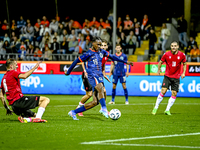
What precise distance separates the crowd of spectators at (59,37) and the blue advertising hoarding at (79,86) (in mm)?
2215

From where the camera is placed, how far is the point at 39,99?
820 cm

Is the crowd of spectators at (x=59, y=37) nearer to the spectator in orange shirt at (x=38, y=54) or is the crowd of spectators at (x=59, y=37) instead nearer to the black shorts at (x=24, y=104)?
the spectator in orange shirt at (x=38, y=54)

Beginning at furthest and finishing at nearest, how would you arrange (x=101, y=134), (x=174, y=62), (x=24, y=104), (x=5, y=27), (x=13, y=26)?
1. (x=5, y=27)
2. (x=13, y=26)
3. (x=174, y=62)
4. (x=24, y=104)
5. (x=101, y=134)

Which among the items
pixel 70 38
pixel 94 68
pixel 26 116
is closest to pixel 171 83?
pixel 94 68

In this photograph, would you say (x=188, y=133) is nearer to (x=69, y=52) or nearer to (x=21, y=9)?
(x=69, y=52)

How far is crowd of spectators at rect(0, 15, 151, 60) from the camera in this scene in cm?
2142

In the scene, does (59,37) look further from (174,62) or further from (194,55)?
(174,62)

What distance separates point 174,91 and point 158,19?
15468mm

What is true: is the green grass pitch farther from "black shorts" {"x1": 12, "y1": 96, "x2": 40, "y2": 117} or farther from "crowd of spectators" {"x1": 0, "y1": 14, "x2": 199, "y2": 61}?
"crowd of spectators" {"x1": 0, "y1": 14, "x2": 199, "y2": 61}

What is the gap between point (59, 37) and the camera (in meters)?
22.5

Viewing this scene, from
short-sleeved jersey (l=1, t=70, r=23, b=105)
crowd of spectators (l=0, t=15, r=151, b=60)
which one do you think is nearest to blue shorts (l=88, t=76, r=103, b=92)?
short-sleeved jersey (l=1, t=70, r=23, b=105)

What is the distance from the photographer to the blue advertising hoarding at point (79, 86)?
56.7ft

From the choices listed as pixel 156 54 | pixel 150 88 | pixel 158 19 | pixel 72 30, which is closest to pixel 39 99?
→ pixel 150 88

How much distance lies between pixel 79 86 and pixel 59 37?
17.6ft
